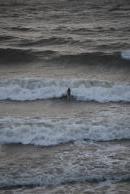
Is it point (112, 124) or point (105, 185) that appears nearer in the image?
point (105, 185)

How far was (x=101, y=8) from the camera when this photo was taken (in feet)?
20.3

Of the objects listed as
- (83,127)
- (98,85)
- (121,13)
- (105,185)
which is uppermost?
(121,13)

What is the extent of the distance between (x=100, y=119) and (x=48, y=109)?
644 mm

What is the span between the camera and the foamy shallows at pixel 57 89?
14.3ft

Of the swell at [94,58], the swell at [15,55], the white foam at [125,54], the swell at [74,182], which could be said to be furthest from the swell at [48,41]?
the swell at [74,182]

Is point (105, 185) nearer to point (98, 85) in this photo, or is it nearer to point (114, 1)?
point (98, 85)

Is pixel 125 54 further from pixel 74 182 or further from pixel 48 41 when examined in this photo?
pixel 74 182

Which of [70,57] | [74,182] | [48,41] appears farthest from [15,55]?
[74,182]

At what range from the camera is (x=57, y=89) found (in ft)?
14.4

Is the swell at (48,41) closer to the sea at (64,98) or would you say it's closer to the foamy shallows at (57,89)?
the sea at (64,98)

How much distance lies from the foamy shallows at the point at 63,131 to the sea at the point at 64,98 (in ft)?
0.03

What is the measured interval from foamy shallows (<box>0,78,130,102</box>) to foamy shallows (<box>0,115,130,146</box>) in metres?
0.59

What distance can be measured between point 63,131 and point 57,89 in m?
0.81

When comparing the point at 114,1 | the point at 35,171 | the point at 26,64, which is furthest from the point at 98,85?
the point at 114,1
